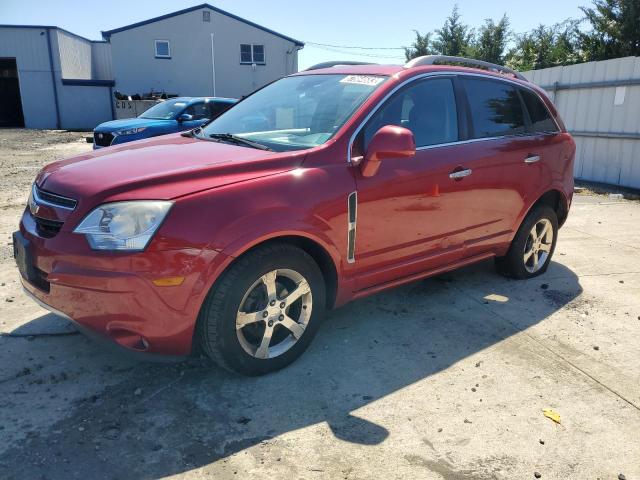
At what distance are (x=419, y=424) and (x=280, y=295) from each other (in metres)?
1.05

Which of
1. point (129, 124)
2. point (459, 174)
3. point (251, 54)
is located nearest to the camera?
point (459, 174)

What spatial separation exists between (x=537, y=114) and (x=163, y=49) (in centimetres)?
2787

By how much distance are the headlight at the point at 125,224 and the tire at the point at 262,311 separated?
1.51 feet

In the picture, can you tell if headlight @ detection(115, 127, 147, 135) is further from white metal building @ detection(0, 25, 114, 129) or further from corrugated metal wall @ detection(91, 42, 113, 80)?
corrugated metal wall @ detection(91, 42, 113, 80)

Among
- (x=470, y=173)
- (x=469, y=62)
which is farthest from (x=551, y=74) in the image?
(x=470, y=173)

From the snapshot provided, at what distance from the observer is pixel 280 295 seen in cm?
314

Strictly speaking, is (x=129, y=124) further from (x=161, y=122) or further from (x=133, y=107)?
(x=133, y=107)

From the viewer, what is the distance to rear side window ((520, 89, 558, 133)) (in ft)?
15.4

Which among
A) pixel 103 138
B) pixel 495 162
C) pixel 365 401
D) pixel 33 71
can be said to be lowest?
pixel 365 401

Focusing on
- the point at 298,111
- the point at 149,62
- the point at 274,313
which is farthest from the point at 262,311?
the point at 149,62

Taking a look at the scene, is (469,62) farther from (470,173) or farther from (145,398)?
(145,398)

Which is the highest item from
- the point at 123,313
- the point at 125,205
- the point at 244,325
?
the point at 125,205

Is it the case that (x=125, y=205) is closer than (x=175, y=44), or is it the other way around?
(x=125, y=205)

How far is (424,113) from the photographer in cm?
382
